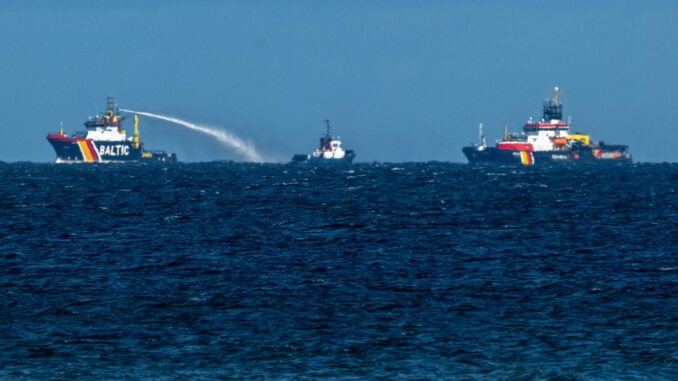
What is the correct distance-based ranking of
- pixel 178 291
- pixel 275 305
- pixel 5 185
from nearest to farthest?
pixel 275 305
pixel 178 291
pixel 5 185

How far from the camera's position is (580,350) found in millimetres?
30047

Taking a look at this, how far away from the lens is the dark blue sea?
2881 cm

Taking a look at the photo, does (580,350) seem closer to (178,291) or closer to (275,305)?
(275,305)

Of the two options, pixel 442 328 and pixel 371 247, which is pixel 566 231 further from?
pixel 442 328

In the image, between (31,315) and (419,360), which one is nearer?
(419,360)

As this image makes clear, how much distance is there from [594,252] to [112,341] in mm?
26937

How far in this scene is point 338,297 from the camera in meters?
38.7

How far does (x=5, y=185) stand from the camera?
438ft

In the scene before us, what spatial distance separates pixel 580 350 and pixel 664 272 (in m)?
16.1

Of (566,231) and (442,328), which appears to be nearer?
(442,328)

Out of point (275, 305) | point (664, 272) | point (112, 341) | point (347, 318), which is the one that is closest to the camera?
point (112, 341)

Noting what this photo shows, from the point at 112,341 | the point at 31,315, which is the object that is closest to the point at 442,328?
the point at 112,341

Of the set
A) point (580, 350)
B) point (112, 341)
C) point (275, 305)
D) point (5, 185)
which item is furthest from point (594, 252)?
point (5, 185)

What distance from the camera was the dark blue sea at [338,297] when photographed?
28.8 m
